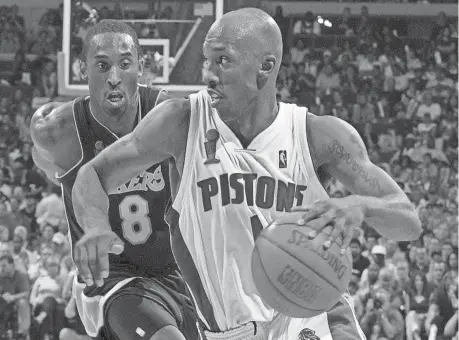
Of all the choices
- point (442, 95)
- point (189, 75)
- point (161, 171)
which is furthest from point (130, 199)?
point (442, 95)

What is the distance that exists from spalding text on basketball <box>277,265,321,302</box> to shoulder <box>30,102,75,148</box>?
209cm

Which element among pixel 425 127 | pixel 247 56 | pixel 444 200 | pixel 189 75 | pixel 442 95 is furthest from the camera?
pixel 442 95

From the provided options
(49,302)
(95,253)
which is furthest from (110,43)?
(49,302)

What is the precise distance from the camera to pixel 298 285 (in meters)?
3.48

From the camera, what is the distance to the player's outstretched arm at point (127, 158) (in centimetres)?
386

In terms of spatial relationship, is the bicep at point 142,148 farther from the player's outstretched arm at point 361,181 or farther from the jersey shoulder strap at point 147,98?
the jersey shoulder strap at point 147,98

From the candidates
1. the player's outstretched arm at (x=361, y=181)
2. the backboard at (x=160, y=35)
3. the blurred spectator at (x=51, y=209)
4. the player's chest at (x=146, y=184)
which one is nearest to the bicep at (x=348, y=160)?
the player's outstretched arm at (x=361, y=181)

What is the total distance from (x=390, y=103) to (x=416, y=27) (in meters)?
3.51

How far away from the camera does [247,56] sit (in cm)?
388

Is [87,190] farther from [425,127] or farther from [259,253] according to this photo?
[425,127]

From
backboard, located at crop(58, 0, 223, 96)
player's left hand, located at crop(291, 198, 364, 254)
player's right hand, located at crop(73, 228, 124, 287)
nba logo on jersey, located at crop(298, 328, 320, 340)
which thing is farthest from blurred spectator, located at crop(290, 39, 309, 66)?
player's left hand, located at crop(291, 198, 364, 254)

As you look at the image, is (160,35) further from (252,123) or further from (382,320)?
(252,123)

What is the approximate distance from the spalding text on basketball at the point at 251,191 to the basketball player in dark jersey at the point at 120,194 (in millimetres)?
1073

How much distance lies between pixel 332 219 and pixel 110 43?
2.13 metres
